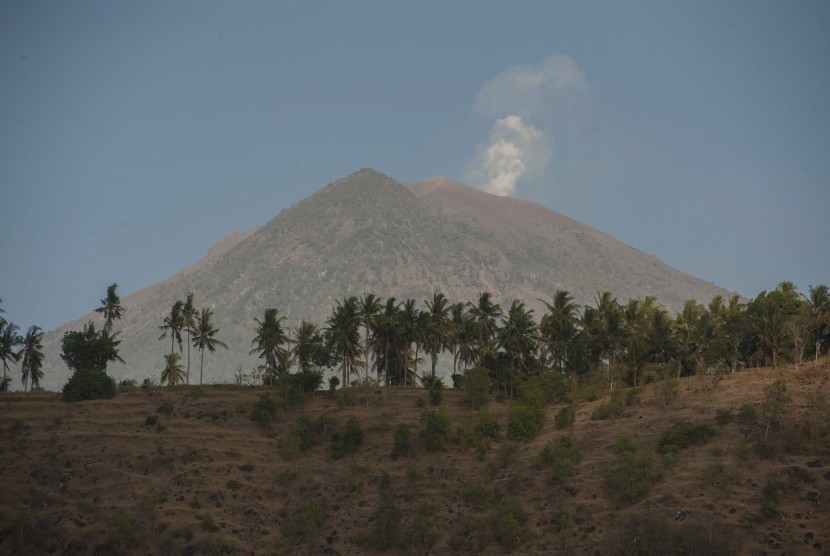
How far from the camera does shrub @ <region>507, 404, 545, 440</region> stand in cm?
12388

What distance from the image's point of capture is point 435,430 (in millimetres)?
122750

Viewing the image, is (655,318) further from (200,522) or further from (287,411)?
(200,522)

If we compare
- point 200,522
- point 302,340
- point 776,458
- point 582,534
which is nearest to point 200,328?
point 302,340

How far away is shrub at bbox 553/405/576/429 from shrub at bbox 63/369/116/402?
64787mm

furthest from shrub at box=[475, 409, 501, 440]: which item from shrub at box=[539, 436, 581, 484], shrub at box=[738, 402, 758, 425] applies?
shrub at box=[738, 402, 758, 425]

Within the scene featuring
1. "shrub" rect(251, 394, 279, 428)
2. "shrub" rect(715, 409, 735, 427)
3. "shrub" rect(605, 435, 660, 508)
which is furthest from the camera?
"shrub" rect(251, 394, 279, 428)

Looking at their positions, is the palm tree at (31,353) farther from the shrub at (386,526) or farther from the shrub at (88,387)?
the shrub at (386,526)

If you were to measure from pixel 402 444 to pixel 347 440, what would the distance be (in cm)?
783

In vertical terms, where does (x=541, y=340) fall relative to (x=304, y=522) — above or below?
above

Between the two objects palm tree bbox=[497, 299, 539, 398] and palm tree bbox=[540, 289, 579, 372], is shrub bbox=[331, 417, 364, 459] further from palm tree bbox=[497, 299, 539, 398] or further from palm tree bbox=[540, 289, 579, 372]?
palm tree bbox=[540, 289, 579, 372]

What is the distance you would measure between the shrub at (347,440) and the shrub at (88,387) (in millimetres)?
35602

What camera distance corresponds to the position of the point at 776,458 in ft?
342

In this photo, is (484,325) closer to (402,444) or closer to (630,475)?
(402,444)

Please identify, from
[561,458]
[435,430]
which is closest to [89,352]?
[435,430]
